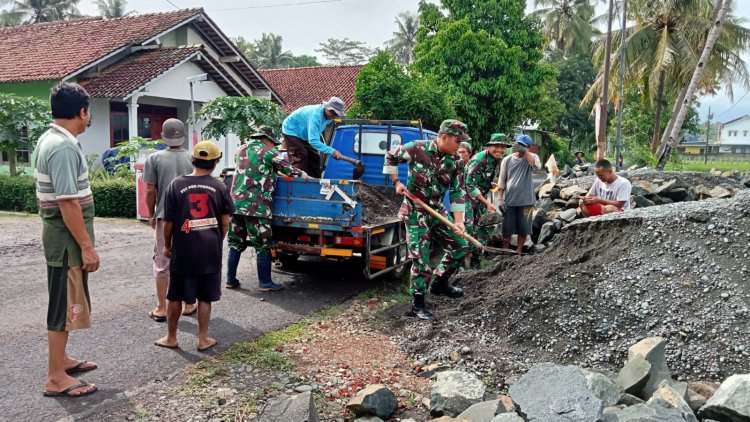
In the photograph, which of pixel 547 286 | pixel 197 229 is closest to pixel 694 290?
pixel 547 286

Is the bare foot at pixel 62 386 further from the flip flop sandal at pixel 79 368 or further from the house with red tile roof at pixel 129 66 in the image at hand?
the house with red tile roof at pixel 129 66

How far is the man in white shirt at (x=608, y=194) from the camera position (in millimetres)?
7346

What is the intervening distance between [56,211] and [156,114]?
17.7 meters

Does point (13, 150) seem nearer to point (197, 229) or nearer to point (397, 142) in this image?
point (397, 142)

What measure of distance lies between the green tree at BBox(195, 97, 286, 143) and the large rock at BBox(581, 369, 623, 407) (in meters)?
12.6

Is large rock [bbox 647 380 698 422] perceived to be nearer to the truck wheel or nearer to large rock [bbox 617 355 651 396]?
large rock [bbox 617 355 651 396]

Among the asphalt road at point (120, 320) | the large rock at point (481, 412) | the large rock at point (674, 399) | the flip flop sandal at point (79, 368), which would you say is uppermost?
the large rock at point (674, 399)

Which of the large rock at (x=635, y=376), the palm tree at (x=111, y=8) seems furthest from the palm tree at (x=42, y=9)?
the large rock at (x=635, y=376)

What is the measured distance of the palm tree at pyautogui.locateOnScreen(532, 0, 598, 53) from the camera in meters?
40.7

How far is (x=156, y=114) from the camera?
20.4 meters

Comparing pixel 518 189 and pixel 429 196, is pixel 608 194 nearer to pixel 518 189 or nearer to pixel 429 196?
pixel 518 189

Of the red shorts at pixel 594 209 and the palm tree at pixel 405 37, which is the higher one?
the palm tree at pixel 405 37

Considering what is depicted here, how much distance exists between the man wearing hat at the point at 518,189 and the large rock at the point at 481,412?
453 cm

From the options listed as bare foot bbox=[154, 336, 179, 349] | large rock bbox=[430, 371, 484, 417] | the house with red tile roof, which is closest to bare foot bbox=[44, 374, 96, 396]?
bare foot bbox=[154, 336, 179, 349]
